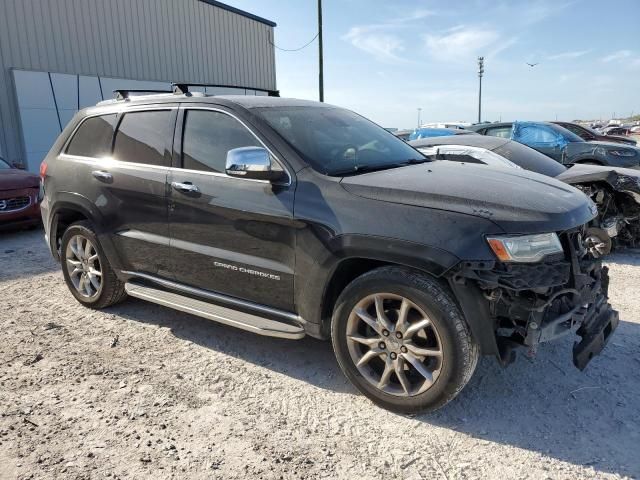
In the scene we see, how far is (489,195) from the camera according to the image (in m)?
2.72

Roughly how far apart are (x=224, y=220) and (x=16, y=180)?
6.47 metres

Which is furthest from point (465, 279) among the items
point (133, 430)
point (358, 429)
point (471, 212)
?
point (133, 430)

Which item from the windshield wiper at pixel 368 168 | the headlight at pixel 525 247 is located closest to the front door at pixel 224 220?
the windshield wiper at pixel 368 168

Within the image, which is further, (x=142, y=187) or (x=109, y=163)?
(x=109, y=163)

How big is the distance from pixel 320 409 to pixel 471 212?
4.74 feet

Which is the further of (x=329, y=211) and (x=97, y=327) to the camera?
(x=97, y=327)

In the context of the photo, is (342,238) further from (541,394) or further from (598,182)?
(598,182)

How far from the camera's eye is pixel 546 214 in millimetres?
2605

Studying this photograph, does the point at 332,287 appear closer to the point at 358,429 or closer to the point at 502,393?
the point at 358,429

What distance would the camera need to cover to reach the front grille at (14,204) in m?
7.80

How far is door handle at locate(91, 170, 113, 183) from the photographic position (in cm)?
404

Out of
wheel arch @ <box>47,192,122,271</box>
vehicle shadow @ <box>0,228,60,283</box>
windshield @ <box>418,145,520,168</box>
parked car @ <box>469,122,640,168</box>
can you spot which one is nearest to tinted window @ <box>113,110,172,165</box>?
wheel arch @ <box>47,192,122,271</box>

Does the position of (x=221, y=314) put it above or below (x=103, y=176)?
below

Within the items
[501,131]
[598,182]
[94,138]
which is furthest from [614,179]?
[501,131]
